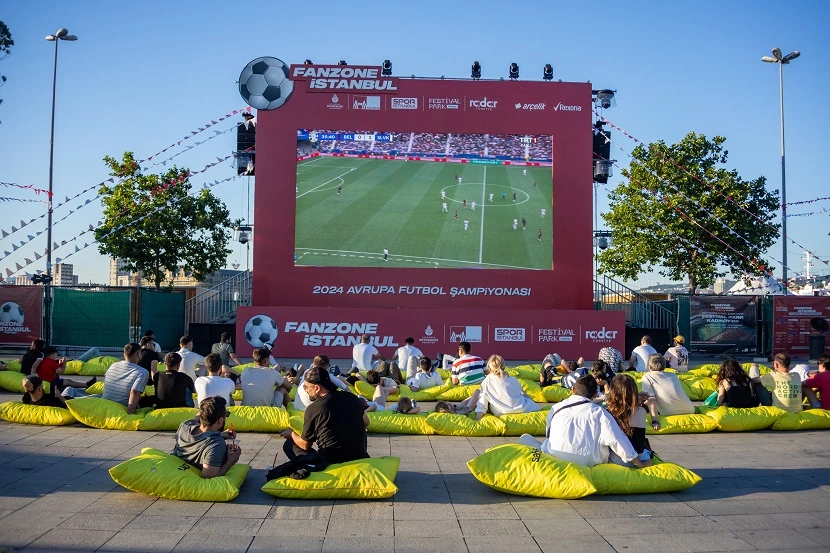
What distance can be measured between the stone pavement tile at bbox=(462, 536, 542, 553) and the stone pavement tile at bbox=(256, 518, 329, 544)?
3.36 feet

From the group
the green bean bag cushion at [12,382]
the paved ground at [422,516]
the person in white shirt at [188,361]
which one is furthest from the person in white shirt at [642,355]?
the green bean bag cushion at [12,382]

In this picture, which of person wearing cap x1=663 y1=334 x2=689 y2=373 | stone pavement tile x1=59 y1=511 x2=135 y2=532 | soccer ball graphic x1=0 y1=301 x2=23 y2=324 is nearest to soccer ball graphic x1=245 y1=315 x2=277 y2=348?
soccer ball graphic x1=0 y1=301 x2=23 y2=324

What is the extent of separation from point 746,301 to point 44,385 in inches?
708

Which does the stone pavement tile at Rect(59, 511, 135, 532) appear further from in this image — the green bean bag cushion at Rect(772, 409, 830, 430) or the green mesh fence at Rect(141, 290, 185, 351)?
the green mesh fence at Rect(141, 290, 185, 351)

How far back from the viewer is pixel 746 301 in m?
21.5

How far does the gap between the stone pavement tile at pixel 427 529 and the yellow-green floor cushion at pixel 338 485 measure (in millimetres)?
468

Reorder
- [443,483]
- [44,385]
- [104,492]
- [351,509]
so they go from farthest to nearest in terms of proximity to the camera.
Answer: [44,385] < [443,483] < [104,492] < [351,509]

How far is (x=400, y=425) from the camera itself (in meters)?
9.35

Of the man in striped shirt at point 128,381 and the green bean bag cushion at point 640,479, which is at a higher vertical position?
the man in striped shirt at point 128,381

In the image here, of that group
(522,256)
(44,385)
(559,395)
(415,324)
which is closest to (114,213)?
(415,324)

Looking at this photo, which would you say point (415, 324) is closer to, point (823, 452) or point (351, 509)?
point (823, 452)

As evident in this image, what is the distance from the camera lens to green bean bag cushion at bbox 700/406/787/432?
31.0 ft

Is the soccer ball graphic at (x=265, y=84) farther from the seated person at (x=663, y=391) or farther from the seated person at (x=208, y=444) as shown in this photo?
the seated person at (x=208, y=444)

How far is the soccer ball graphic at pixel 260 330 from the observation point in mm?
19859
